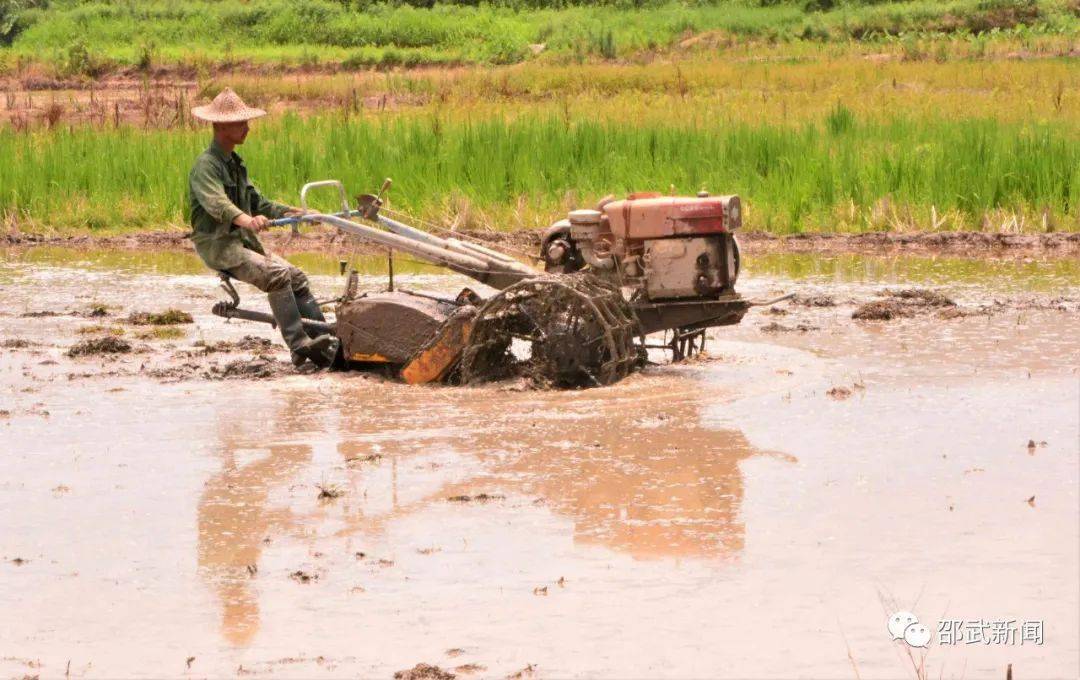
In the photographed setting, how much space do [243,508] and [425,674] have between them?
6.52ft

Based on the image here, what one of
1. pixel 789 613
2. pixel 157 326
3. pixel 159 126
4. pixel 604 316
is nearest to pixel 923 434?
pixel 604 316

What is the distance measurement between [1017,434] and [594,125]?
31.5 ft

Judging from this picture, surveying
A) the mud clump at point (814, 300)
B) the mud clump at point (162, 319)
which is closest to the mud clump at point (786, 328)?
the mud clump at point (814, 300)

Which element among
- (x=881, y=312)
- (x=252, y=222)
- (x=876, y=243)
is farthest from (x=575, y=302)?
(x=876, y=243)

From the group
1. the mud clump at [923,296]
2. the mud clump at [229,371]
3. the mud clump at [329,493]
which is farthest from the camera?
the mud clump at [923,296]

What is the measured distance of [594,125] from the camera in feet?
52.8

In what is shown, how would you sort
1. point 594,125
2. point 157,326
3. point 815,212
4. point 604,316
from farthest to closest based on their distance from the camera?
1. point 594,125
2. point 815,212
3. point 157,326
4. point 604,316

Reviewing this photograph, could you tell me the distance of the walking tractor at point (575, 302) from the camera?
8031mm

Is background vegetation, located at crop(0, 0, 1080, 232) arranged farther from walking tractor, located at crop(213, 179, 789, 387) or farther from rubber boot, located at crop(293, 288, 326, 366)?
walking tractor, located at crop(213, 179, 789, 387)

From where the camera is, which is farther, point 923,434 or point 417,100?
point 417,100

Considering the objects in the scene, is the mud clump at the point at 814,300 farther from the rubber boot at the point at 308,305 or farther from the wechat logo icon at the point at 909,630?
the wechat logo icon at the point at 909,630

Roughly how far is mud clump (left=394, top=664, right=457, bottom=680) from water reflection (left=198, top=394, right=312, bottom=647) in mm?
562

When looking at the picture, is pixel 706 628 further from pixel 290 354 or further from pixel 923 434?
pixel 290 354

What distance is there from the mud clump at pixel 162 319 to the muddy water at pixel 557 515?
45.3 inches
